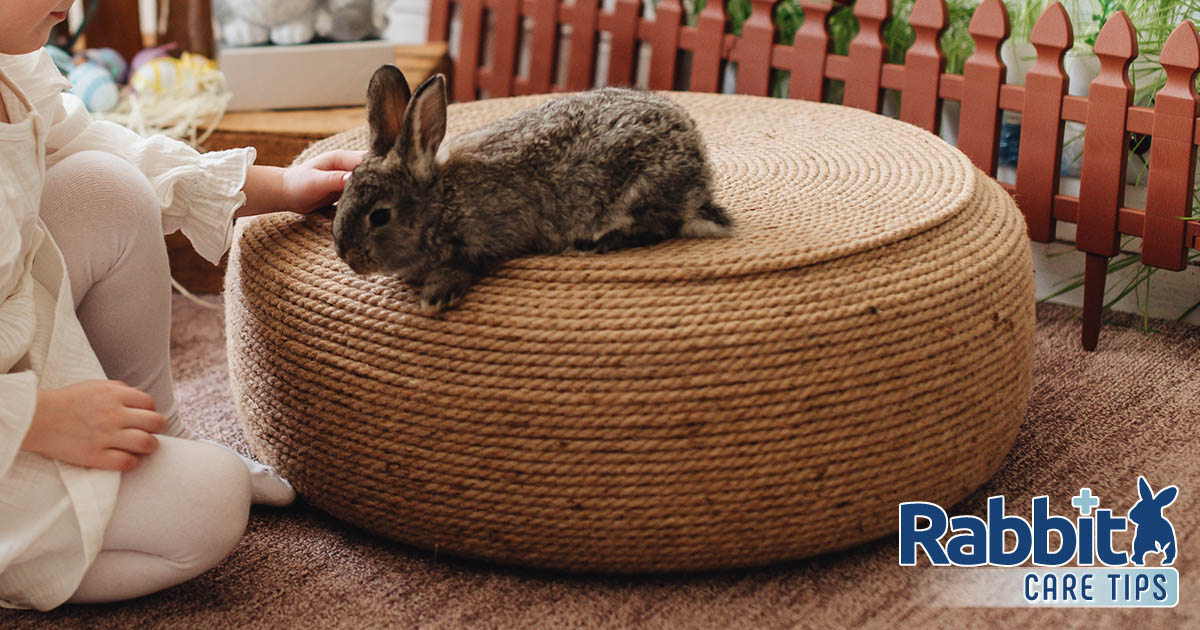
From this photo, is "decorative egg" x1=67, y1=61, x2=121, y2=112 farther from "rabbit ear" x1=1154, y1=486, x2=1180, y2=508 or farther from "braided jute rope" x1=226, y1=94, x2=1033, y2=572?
"rabbit ear" x1=1154, y1=486, x2=1180, y2=508

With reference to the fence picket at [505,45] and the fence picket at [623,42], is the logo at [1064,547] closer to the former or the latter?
the fence picket at [623,42]

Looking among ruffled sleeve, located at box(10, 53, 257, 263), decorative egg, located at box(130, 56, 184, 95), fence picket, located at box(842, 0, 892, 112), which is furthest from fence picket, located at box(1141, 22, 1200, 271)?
decorative egg, located at box(130, 56, 184, 95)

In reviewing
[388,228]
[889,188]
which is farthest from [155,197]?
[889,188]

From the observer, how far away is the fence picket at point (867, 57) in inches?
→ 89.6

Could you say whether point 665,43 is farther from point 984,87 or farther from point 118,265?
point 118,265

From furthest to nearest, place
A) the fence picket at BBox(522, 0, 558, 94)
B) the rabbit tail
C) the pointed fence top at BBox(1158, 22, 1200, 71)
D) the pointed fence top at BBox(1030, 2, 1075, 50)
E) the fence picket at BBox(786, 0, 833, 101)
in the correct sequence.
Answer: the fence picket at BBox(522, 0, 558, 94)
the fence picket at BBox(786, 0, 833, 101)
the pointed fence top at BBox(1030, 2, 1075, 50)
the pointed fence top at BBox(1158, 22, 1200, 71)
the rabbit tail

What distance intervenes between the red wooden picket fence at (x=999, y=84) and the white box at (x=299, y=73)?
448mm

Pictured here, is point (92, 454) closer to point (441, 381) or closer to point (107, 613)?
point (107, 613)

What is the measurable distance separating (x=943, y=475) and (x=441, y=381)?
0.63 meters

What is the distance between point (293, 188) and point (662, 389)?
2.05ft

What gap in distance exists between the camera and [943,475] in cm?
146

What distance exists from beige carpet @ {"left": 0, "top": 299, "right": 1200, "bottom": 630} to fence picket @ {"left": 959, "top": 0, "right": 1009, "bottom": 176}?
67cm

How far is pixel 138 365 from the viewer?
1.55 metres

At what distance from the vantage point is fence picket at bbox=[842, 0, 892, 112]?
7.47 feet
